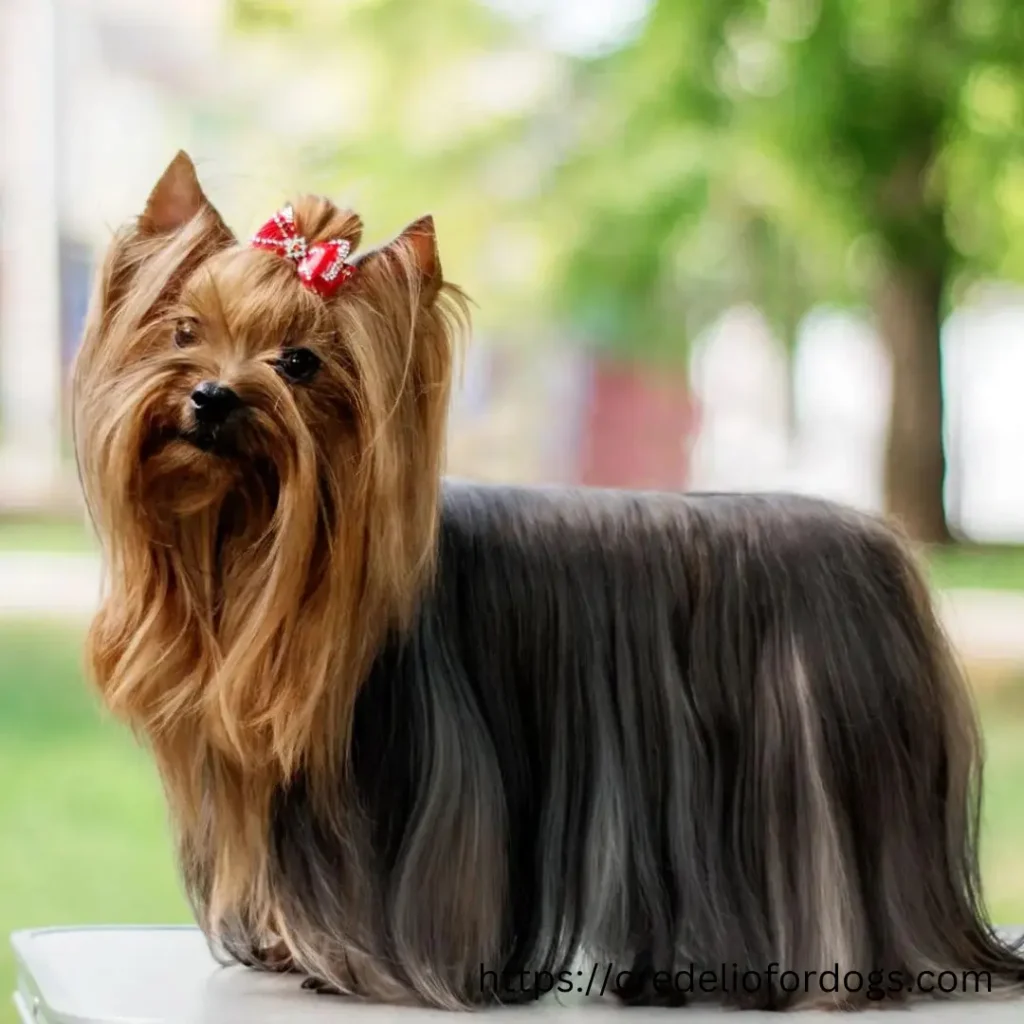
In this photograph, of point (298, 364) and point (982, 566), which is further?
point (982, 566)

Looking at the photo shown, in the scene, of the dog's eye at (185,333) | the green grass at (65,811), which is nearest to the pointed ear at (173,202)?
the dog's eye at (185,333)

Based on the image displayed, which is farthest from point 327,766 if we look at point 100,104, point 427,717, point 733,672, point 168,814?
point 100,104

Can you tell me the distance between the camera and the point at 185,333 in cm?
162

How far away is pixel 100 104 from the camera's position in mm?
4320

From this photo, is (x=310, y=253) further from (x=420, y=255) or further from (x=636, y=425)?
(x=636, y=425)

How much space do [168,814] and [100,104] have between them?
9.76 feet

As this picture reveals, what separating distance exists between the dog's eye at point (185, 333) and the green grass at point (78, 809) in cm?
191

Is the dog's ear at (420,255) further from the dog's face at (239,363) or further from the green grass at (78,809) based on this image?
the green grass at (78,809)

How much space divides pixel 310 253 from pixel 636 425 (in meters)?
3.71

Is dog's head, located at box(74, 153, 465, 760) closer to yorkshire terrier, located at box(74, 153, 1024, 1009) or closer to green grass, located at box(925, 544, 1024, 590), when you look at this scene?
yorkshire terrier, located at box(74, 153, 1024, 1009)

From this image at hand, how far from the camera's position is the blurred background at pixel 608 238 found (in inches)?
159

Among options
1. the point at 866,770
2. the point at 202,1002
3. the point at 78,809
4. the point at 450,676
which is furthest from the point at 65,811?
the point at 866,770

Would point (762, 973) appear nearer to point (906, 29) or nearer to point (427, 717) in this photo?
point (427, 717)

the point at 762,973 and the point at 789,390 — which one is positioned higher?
the point at 789,390
